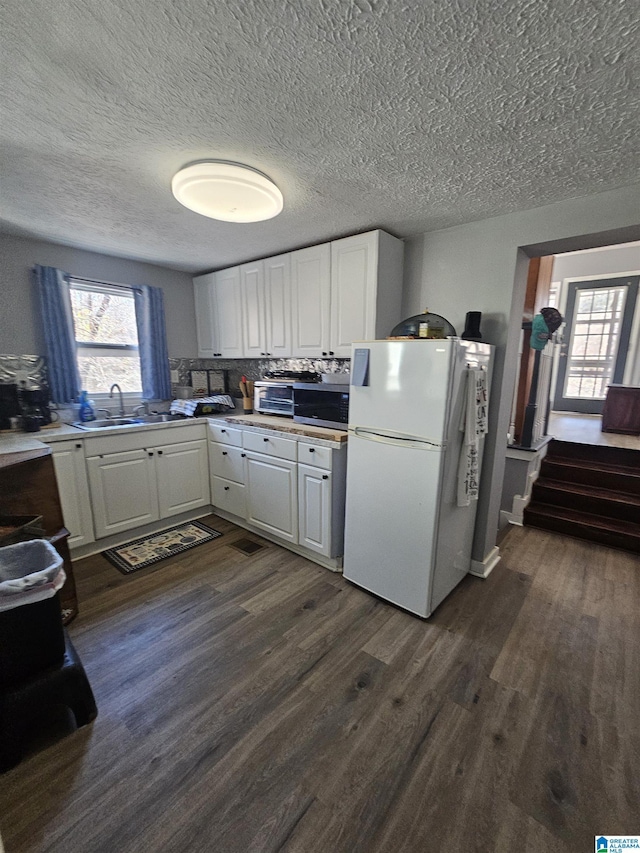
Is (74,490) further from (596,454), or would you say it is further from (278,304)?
(596,454)

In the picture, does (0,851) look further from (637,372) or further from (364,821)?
(637,372)

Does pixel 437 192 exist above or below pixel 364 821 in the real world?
above

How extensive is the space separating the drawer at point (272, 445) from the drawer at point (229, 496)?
0.41 m

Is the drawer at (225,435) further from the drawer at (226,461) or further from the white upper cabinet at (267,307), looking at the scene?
the white upper cabinet at (267,307)

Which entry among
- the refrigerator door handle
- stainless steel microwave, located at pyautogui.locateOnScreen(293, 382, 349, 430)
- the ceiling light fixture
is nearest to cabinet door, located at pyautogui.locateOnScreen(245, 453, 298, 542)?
stainless steel microwave, located at pyautogui.locateOnScreen(293, 382, 349, 430)

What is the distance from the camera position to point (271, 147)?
150 cm

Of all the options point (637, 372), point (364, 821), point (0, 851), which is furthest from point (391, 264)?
point (637, 372)

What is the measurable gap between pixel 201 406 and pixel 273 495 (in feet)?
3.72

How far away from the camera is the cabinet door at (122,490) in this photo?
101 inches

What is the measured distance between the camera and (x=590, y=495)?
3199mm

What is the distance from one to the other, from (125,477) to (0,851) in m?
2.03

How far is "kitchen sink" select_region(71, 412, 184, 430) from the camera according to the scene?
2.82 m

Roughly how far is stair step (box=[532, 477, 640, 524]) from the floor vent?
8.80 ft

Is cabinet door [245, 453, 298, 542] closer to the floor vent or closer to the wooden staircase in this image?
the floor vent
